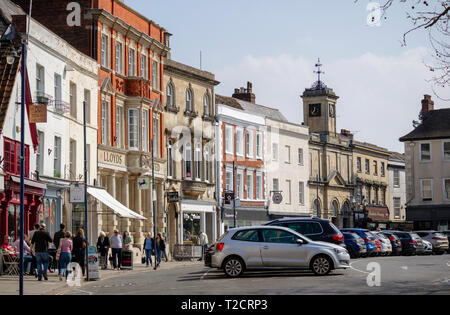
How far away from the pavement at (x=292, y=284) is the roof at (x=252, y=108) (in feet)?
116

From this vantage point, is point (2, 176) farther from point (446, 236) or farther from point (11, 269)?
point (446, 236)

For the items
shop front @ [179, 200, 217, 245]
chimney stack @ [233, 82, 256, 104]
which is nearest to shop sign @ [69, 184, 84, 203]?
shop front @ [179, 200, 217, 245]

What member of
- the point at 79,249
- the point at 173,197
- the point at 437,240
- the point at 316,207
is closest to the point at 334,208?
the point at 316,207

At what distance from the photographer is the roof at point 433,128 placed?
7900 centimetres

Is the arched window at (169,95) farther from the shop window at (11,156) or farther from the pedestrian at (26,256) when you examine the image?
the pedestrian at (26,256)

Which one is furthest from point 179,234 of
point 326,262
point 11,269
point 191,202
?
point 326,262

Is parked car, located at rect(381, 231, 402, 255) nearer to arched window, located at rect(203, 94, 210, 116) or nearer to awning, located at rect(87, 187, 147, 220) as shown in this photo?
arched window, located at rect(203, 94, 210, 116)

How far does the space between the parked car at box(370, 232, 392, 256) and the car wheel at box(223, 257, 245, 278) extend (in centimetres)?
2090

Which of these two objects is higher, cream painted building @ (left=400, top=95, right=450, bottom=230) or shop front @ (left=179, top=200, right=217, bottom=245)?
cream painted building @ (left=400, top=95, right=450, bottom=230)

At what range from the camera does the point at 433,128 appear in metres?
79.8

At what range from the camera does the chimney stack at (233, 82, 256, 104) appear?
75062mm

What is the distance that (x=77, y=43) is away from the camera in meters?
46.8

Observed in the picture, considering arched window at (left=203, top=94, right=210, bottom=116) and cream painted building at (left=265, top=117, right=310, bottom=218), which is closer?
arched window at (left=203, top=94, right=210, bottom=116)
